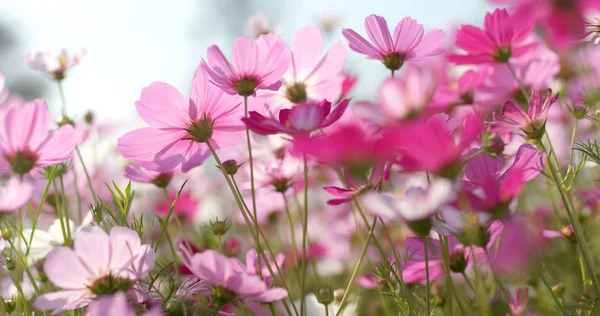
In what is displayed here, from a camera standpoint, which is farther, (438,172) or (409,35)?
(409,35)

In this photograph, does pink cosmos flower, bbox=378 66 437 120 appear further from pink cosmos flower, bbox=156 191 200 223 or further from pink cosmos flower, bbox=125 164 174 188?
pink cosmos flower, bbox=156 191 200 223

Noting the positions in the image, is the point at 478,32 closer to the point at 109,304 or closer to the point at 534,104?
the point at 534,104

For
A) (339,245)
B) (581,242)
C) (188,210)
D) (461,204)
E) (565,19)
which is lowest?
(339,245)

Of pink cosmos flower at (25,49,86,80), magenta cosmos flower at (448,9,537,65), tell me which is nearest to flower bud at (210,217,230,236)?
magenta cosmos flower at (448,9,537,65)

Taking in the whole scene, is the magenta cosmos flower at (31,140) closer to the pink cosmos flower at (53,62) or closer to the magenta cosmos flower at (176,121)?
the magenta cosmos flower at (176,121)

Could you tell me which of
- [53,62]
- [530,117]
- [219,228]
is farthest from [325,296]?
[53,62]

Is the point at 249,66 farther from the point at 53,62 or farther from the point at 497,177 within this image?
the point at 53,62

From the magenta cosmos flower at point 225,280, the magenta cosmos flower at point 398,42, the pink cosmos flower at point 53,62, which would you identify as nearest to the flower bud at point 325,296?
the magenta cosmos flower at point 225,280

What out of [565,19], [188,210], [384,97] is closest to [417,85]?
[384,97]
